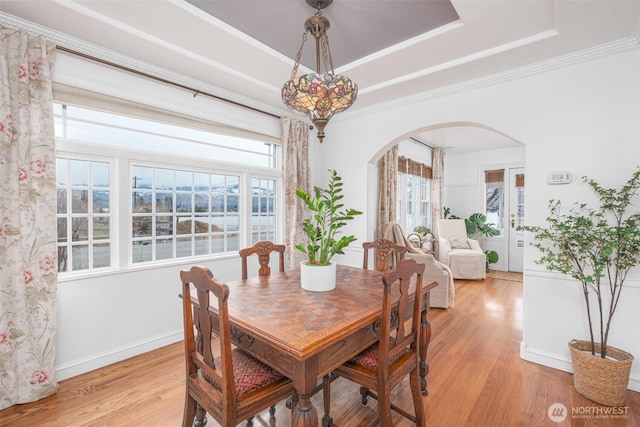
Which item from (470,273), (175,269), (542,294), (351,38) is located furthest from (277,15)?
(470,273)

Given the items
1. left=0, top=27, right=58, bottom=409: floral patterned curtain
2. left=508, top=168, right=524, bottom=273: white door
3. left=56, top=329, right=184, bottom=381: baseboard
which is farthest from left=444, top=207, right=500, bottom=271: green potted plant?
left=0, top=27, right=58, bottom=409: floral patterned curtain

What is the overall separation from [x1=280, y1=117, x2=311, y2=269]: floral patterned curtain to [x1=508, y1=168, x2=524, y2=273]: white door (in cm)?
500

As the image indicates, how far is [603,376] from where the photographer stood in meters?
2.00

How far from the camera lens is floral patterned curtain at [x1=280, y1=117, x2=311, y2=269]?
3.78 metres

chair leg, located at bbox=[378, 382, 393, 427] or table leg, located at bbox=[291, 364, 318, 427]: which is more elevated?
table leg, located at bbox=[291, 364, 318, 427]

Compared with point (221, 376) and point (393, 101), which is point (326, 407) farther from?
point (393, 101)

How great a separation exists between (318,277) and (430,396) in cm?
127

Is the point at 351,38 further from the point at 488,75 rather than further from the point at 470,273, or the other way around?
the point at 470,273

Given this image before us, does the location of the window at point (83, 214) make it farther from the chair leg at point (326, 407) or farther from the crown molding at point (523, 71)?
the crown molding at point (523, 71)

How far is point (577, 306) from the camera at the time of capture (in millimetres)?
2426

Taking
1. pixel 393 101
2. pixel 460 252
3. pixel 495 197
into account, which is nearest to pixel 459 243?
pixel 460 252

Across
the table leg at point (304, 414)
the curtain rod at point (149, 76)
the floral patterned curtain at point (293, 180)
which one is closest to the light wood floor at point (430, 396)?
the table leg at point (304, 414)

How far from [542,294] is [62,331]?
4.09m

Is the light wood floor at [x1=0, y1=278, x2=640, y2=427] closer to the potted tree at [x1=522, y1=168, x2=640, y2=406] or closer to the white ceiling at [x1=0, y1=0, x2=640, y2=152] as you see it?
the potted tree at [x1=522, y1=168, x2=640, y2=406]
